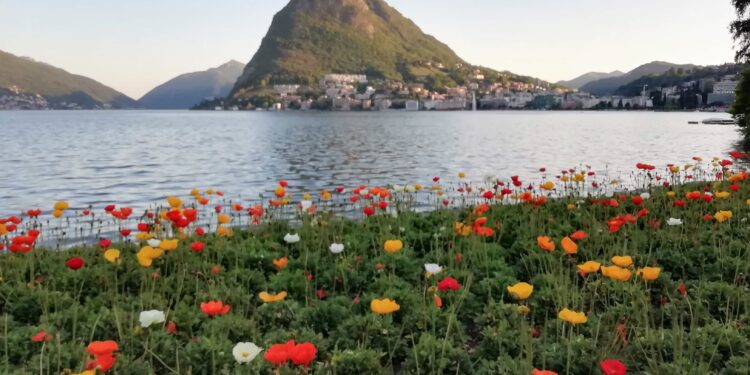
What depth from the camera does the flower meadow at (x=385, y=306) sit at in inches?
173

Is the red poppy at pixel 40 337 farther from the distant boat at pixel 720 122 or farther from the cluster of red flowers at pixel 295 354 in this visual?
the distant boat at pixel 720 122

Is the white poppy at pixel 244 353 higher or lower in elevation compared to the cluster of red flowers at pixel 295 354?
lower

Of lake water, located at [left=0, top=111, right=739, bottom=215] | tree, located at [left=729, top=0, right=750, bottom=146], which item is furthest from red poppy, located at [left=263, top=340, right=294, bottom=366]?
tree, located at [left=729, top=0, right=750, bottom=146]

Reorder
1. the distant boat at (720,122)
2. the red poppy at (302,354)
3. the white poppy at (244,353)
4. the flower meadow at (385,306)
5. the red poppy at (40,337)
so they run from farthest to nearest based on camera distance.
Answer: the distant boat at (720,122) → the flower meadow at (385,306) → the red poppy at (40,337) → the white poppy at (244,353) → the red poppy at (302,354)

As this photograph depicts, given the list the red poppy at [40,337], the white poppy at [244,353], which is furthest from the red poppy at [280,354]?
the red poppy at [40,337]

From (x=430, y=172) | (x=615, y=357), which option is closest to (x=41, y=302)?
(x=615, y=357)

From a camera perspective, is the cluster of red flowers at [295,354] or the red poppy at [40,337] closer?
the cluster of red flowers at [295,354]

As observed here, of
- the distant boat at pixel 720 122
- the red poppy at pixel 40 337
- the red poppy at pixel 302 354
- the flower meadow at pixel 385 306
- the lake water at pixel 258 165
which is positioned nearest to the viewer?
the red poppy at pixel 302 354

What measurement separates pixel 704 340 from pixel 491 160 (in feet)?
100

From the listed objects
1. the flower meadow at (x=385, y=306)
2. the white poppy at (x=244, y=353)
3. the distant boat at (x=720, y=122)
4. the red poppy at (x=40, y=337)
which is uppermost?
the white poppy at (x=244, y=353)

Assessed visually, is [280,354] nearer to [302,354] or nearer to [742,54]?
[302,354]

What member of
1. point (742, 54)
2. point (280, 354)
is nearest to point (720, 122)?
point (742, 54)

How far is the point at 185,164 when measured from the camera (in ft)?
112

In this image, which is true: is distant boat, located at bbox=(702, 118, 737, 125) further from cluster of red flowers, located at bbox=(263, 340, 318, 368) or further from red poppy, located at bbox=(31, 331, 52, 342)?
red poppy, located at bbox=(31, 331, 52, 342)
